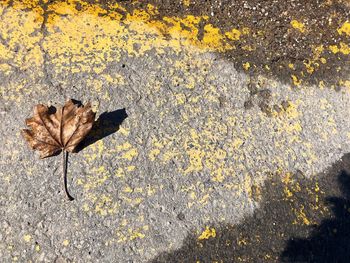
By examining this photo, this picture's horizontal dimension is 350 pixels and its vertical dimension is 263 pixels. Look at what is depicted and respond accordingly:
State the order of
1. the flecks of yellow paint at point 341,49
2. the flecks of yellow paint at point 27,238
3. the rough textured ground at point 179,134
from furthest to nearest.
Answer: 1. the flecks of yellow paint at point 341,49
2. the rough textured ground at point 179,134
3. the flecks of yellow paint at point 27,238

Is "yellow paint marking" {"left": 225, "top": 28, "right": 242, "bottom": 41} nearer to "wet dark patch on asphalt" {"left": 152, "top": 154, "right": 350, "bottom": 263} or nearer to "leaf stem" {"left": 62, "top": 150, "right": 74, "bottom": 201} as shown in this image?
"wet dark patch on asphalt" {"left": 152, "top": 154, "right": 350, "bottom": 263}

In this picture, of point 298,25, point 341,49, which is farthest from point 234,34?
point 341,49

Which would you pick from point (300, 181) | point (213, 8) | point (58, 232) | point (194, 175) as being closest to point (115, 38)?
point (213, 8)

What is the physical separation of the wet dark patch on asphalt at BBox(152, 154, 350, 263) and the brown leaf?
2.91 ft

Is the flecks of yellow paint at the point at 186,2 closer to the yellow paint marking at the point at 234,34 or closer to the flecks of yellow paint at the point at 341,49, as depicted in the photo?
the yellow paint marking at the point at 234,34

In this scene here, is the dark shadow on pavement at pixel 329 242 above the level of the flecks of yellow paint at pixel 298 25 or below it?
below

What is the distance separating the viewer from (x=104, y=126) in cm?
285

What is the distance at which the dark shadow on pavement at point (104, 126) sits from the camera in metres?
2.78

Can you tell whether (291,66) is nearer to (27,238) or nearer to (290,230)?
(290,230)

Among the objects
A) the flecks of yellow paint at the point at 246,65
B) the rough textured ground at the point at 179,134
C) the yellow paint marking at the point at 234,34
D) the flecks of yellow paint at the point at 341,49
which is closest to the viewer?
the rough textured ground at the point at 179,134

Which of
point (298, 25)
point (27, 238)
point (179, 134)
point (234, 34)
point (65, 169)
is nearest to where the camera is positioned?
point (27, 238)

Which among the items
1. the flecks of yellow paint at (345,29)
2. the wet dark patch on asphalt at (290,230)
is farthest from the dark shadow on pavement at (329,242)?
the flecks of yellow paint at (345,29)

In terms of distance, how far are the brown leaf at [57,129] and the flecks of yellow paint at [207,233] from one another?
0.94 meters

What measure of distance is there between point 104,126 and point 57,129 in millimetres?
308
